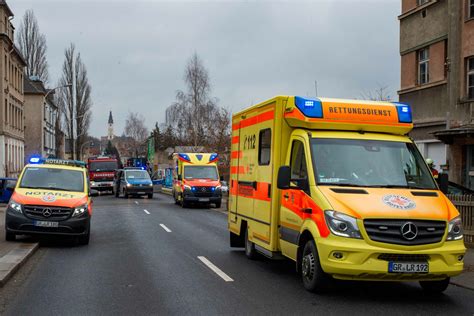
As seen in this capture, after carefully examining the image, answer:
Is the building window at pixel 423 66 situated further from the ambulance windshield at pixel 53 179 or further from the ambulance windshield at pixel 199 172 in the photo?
the ambulance windshield at pixel 53 179

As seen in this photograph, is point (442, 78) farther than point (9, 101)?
No

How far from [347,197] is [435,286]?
183cm

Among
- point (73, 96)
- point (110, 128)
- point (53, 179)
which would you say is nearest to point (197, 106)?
point (73, 96)

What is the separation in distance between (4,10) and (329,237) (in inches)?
1894

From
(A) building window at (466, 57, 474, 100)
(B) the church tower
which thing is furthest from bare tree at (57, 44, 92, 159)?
(B) the church tower

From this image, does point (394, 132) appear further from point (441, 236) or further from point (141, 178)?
point (141, 178)

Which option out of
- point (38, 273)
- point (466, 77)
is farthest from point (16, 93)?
point (38, 273)

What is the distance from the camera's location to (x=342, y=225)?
7102 millimetres

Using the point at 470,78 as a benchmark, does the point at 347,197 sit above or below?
below

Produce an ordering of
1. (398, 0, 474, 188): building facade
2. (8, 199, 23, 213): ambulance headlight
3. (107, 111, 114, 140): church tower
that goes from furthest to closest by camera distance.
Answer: (107, 111, 114, 140): church tower → (398, 0, 474, 188): building facade → (8, 199, 23, 213): ambulance headlight

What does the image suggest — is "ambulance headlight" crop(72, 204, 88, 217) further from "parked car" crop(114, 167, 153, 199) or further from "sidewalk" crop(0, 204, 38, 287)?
"parked car" crop(114, 167, 153, 199)

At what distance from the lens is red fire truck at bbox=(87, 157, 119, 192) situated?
46688 mm

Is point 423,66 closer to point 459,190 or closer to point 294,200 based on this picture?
point 459,190

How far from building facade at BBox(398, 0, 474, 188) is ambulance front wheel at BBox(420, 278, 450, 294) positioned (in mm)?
11350
